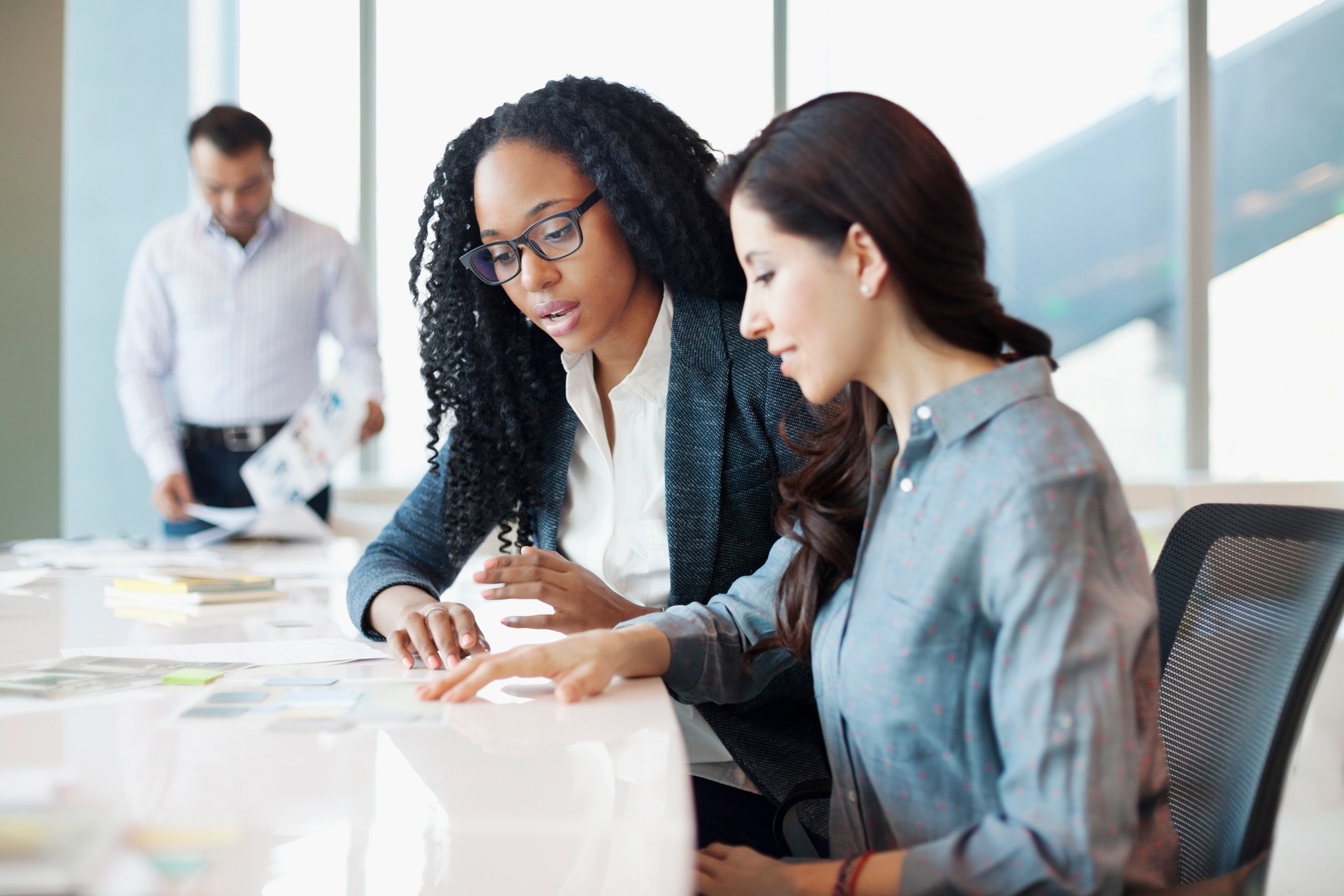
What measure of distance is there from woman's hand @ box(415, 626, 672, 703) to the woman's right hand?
121mm

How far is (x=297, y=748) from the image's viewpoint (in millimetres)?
934

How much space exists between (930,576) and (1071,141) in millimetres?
4576

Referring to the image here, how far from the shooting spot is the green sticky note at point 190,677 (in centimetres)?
118

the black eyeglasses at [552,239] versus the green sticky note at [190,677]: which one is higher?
the black eyeglasses at [552,239]

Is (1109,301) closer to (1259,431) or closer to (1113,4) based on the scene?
(1259,431)

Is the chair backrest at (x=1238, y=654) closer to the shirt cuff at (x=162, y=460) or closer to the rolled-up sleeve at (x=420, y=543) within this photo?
the rolled-up sleeve at (x=420, y=543)

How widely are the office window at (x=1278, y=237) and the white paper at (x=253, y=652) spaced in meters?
4.36

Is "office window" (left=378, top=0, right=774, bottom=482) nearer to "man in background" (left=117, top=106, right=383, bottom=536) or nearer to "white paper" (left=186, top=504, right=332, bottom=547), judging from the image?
"man in background" (left=117, top=106, right=383, bottom=536)

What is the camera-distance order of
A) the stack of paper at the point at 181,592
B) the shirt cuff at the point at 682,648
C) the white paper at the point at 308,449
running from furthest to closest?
the white paper at the point at 308,449
the stack of paper at the point at 181,592
the shirt cuff at the point at 682,648

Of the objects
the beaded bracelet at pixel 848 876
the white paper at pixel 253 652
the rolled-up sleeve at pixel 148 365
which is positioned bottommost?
the beaded bracelet at pixel 848 876

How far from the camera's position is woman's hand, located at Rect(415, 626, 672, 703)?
1.10 meters

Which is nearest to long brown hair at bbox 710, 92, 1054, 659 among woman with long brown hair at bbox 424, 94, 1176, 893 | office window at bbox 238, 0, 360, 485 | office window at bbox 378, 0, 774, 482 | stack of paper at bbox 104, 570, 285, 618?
woman with long brown hair at bbox 424, 94, 1176, 893

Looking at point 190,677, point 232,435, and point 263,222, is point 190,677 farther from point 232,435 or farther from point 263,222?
point 263,222

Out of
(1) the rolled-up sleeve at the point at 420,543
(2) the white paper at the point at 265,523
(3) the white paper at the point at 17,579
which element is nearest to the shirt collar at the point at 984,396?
(1) the rolled-up sleeve at the point at 420,543
